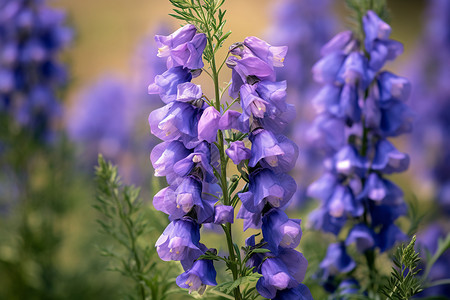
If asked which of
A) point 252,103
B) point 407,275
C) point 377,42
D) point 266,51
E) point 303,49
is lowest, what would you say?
point 407,275

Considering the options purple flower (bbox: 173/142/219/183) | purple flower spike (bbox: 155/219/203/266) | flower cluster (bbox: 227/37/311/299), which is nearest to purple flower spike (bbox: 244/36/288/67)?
flower cluster (bbox: 227/37/311/299)

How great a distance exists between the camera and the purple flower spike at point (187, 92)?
1.00 m

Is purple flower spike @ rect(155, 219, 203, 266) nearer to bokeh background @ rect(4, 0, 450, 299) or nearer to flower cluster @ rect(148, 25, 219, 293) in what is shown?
flower cluster @ rect(148, 25, 219, 293)

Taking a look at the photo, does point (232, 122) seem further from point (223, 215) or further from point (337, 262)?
point (337, 262)

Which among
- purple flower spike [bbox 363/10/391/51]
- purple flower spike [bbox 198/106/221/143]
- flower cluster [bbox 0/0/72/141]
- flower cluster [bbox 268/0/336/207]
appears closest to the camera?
purple flower spike [bbox 198/106/221/143]

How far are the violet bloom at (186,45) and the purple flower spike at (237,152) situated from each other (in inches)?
7.0

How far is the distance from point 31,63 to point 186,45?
2.04 meters

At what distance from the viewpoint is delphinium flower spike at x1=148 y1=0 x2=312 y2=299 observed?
3.25ft

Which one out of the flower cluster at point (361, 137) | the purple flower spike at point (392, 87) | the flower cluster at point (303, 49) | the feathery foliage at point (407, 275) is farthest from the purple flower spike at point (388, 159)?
the flower cluster at point (303, 49)

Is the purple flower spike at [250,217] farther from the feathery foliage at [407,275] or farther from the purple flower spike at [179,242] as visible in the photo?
the feathery foliage at [407,275]

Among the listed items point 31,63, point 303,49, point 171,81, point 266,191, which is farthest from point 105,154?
point 266,191

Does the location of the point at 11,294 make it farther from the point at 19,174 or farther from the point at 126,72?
the point at 126,72

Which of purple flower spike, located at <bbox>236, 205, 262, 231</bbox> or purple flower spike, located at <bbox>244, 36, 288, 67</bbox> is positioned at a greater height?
purple flower spike, located at <bbox>244, 36, 288, 67</bbox>

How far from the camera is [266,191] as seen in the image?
38.8 inches
